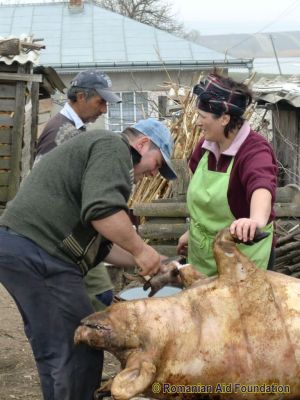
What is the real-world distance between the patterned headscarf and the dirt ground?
7.69 feet

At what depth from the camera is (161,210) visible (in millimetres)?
8227

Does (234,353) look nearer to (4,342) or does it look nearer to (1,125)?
(4,342)

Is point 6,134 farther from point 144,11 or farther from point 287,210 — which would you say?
point 144,11

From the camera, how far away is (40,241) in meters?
3.88

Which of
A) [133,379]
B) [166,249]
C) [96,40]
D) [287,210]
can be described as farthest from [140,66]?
[133,379]

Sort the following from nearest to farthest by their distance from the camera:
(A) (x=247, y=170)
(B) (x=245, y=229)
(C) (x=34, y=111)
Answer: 1. (B) (x=245, y=229)
2. (A) (x=247, y=170)
3. (C) (x=34, y=111)

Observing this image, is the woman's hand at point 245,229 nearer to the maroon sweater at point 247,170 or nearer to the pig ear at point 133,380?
the maroon sweater at point 247,170

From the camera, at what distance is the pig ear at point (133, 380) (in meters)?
3.25

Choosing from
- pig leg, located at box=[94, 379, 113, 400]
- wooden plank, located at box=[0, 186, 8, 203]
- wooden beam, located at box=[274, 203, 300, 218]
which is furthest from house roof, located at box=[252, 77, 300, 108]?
pig leg, located at box=[94, 379, 113, 400]

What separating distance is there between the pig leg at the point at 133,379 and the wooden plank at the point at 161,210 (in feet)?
15.9

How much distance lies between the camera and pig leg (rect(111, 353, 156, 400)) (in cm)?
325

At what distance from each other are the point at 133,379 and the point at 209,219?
131cm

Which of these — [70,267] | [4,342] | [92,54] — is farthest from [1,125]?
[92,54]

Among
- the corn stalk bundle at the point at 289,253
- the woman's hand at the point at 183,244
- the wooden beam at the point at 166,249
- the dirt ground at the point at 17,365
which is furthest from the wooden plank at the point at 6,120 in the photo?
the woman's hand at the point at 183,244
